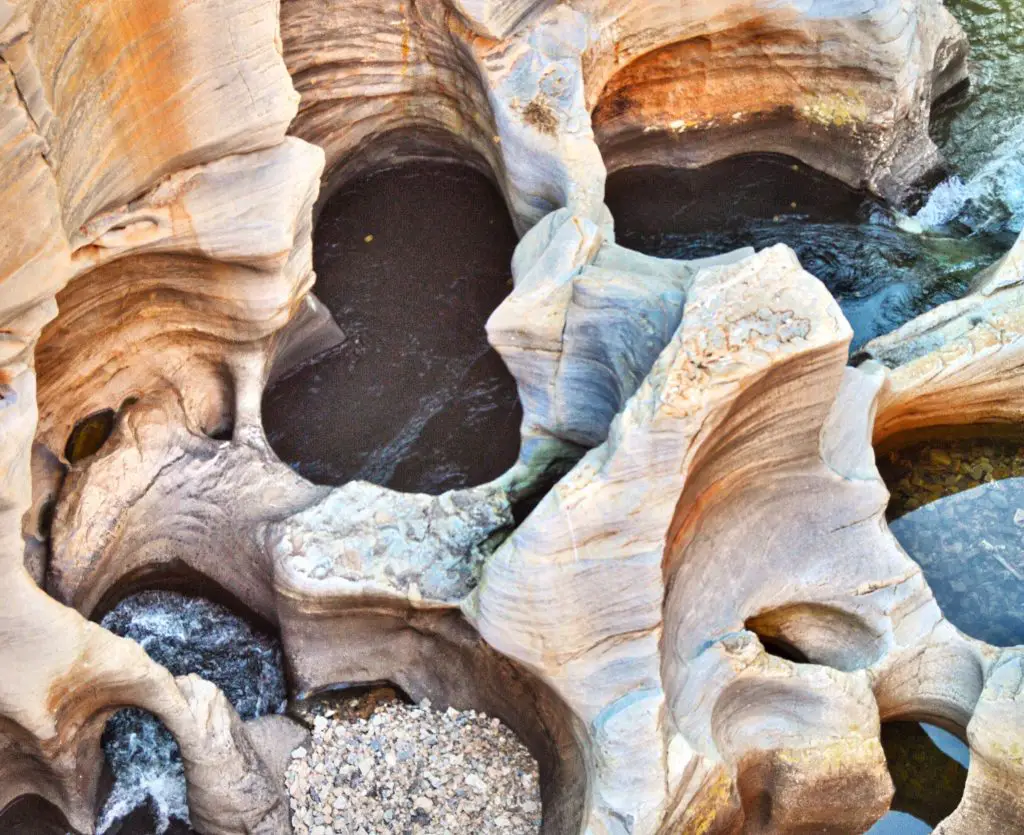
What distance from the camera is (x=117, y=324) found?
6797 millimetres

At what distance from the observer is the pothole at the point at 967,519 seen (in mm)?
6898

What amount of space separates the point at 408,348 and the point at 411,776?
2.78 meters

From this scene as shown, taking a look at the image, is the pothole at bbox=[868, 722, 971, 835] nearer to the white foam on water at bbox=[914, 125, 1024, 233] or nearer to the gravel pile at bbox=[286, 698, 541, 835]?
the gravel pile at bbox=[286, 698, 541, 835]

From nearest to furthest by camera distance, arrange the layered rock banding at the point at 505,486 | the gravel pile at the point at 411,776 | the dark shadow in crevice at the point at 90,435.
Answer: the layered rock banding at the point at 505,486
the gravel pile at the point at 411,776
the dark shadow in crevice at the point at 90,435

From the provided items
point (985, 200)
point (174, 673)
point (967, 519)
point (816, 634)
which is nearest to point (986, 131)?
point (985, 200)

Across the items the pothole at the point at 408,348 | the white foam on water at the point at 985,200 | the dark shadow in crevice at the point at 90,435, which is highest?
the dark shadow in crevice at the point at 90,435

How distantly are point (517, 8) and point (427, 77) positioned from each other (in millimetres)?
898

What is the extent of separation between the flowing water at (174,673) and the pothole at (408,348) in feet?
3.30

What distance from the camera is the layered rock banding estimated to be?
5.43m

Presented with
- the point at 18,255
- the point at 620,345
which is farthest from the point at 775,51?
the point at 18,255

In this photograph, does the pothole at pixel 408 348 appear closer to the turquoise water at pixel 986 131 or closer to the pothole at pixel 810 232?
the pothole at pixel 810 232

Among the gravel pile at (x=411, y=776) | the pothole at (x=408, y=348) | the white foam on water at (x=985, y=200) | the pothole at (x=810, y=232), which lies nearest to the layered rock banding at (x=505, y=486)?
the gravel pile at (x=411, y=776)

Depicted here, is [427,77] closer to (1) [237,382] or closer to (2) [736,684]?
(1) [237,382]

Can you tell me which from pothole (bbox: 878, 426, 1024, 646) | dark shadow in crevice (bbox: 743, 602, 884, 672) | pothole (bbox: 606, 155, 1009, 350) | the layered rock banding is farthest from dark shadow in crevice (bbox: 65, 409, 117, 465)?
pothole (bbox: 878, 426, 1024, 646)
